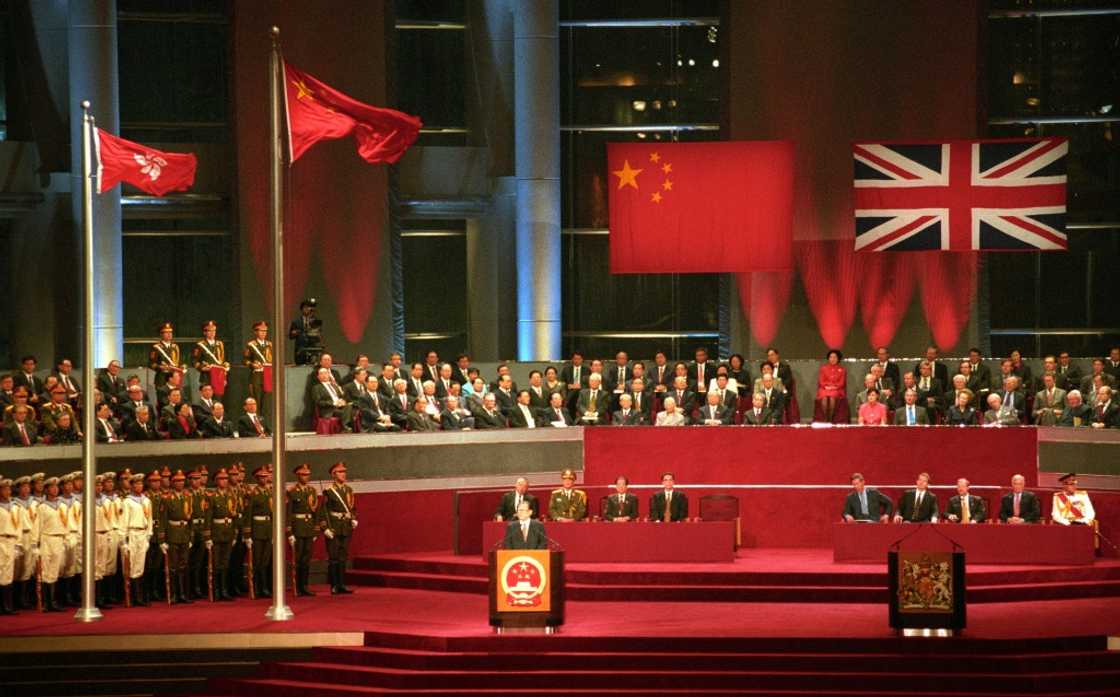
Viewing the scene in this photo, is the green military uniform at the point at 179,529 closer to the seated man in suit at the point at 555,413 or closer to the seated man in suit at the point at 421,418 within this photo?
the seated man in suit at the point at 421,418

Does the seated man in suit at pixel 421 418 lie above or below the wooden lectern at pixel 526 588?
above

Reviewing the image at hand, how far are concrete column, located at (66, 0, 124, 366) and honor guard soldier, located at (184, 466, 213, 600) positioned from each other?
8.47 metres

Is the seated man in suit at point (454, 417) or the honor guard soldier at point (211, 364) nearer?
the honor guard soldier at point (211, 364)

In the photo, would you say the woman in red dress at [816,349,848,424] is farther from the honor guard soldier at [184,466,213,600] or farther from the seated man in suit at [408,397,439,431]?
the honor guard soldier at [184,466,213,600]

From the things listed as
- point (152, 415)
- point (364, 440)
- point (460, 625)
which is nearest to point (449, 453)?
point (364, 440)

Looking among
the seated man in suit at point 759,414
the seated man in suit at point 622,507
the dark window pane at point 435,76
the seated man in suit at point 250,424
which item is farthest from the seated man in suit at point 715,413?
A: the dark window pane at point 435,76

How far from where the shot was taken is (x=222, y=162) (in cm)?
3291

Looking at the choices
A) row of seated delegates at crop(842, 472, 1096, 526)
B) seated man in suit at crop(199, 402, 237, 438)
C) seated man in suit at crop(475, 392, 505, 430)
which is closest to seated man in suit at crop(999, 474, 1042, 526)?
row of seated delegates at crop(842, 472, 1096, 526)

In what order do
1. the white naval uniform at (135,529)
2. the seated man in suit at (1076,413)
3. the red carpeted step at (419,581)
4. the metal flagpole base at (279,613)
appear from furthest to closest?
1. the seated man in suit at (1076,413)
2. the red carpeted step at (419,581)
3. the white naval uniform at (135,529)
4. the metal flagpole base at (279,613)

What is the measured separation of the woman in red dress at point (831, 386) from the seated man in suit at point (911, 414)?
3.83ft

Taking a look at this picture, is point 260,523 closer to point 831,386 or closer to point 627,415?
point 627,415

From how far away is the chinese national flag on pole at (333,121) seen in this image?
20234mm

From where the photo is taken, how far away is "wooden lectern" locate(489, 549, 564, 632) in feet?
64.7

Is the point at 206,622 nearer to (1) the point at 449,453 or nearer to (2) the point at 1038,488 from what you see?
(1) the point at 449,453
